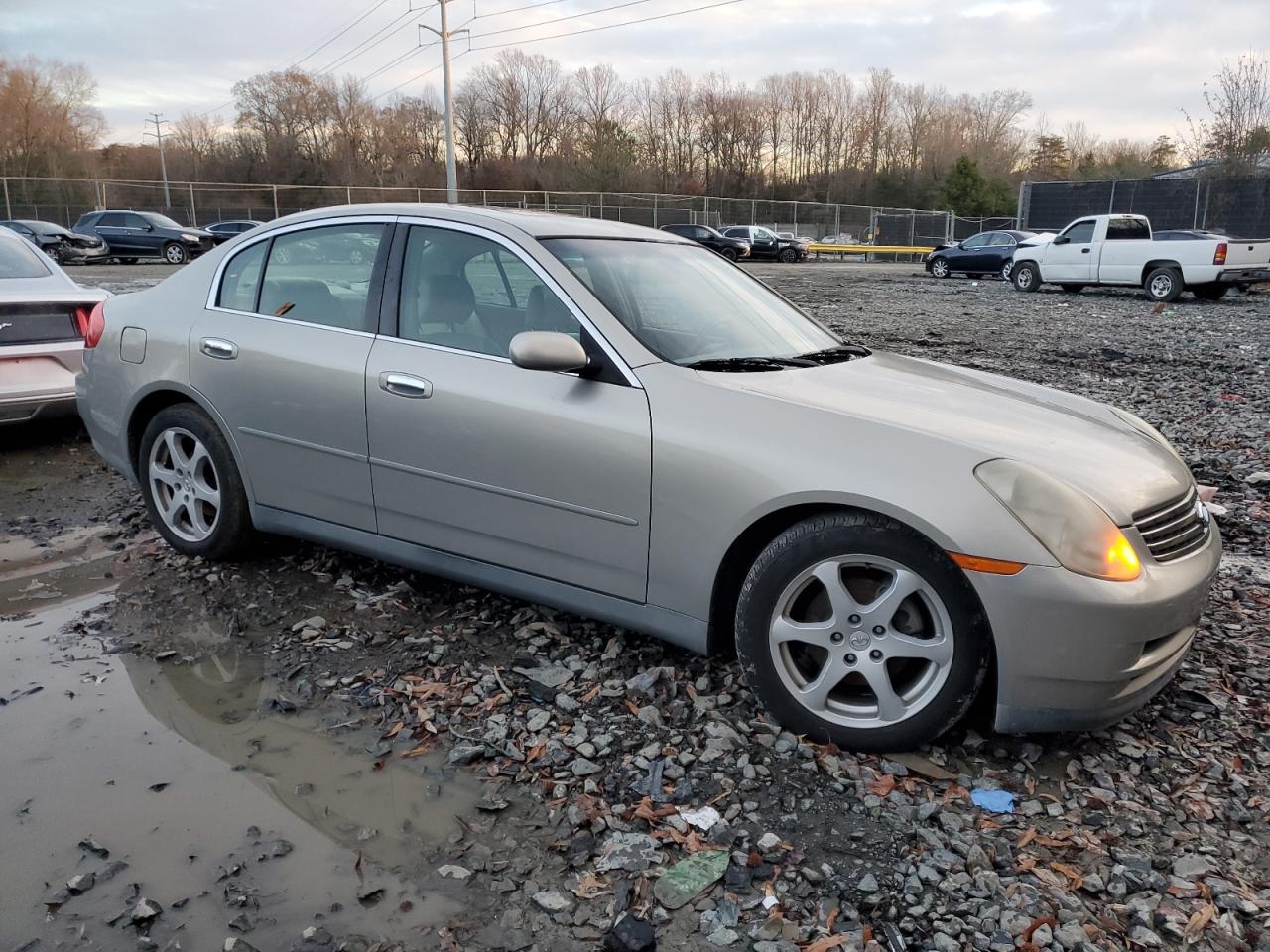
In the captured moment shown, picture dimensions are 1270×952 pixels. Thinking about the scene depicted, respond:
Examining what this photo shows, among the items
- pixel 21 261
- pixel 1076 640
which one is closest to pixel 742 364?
pixel 1076 640

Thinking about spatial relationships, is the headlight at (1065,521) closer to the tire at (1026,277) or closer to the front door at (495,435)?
the front door at (495,435)

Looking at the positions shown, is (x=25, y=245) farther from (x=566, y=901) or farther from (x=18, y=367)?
(x=566, y=901)

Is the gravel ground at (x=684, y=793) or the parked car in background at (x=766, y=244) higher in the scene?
the parked car in background at (x=766, y=244)

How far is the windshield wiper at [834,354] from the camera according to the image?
3740 mm

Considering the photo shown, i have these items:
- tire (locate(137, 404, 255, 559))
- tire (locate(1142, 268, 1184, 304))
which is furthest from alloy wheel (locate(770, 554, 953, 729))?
tire (locate(1142, 268, 1184, 304))

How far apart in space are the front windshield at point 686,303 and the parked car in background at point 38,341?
160 inches

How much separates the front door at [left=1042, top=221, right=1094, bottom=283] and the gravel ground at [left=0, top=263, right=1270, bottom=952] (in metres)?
18.2

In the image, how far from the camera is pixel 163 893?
236 centimetres

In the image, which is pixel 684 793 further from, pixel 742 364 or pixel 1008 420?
pixel 1008 420

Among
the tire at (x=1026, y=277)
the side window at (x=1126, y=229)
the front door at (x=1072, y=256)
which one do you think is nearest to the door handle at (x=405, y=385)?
the side window at (x=1126, y=229)

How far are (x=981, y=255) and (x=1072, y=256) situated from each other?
6204 mm

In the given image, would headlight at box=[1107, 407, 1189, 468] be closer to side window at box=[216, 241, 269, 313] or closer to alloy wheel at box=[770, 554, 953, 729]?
alloy wheel at box=[770, 554, 953, 729]

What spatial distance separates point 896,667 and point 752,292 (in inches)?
78.4

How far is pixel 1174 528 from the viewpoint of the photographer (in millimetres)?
2963
